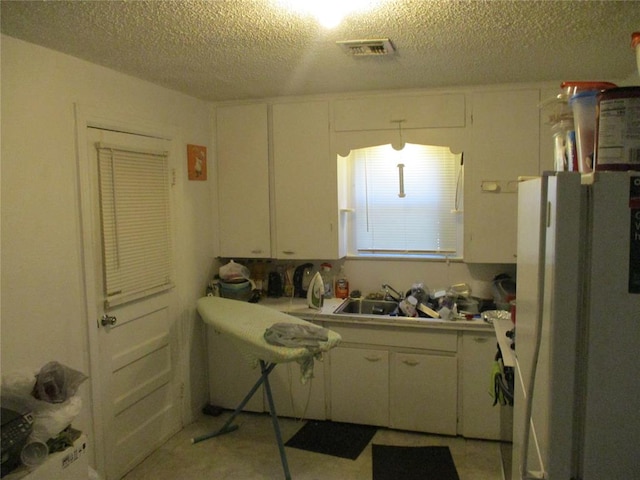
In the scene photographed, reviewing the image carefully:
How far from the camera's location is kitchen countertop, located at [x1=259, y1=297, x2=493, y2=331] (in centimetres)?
300

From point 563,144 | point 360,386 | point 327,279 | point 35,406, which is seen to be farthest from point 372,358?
point 563,144

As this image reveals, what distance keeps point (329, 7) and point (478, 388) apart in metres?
2.45

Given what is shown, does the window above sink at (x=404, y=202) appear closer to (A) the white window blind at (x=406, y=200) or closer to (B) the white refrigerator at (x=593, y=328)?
(A) the white window blind at (x=406, y=200)

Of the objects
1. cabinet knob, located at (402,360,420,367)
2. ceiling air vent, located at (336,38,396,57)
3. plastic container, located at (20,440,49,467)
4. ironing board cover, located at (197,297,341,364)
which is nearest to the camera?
plastic container, located at (20,440,49,467)

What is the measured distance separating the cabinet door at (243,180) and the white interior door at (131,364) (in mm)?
599

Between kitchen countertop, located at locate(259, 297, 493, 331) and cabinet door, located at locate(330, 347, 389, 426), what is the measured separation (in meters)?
0.22

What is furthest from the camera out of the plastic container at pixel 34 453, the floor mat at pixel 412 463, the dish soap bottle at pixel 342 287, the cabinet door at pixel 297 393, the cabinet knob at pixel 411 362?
the dish soap bottle at pixel 342 287

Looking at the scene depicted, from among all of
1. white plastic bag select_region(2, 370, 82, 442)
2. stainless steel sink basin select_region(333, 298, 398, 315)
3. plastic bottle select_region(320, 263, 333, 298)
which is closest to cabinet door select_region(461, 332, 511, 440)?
stainless steel sink basin select_region(333, 298, 398, 315)

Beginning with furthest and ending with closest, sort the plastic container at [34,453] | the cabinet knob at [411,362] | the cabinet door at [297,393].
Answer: the cabinet door at [297,393] < the cabinet knob at [411,362] < the plastic container at [34,453]

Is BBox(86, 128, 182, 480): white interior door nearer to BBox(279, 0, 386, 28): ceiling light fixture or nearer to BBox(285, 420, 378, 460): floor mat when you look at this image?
BBox(285, 420, 378, 460): floor mat

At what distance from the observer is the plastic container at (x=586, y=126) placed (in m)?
1.22

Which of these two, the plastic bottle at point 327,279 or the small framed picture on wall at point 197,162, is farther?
the plastic bottle at point 327,279

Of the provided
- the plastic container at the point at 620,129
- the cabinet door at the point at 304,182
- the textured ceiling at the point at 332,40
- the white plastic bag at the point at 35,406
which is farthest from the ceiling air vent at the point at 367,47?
the white plastic bag at the point at 35,406

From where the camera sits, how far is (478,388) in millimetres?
3029
